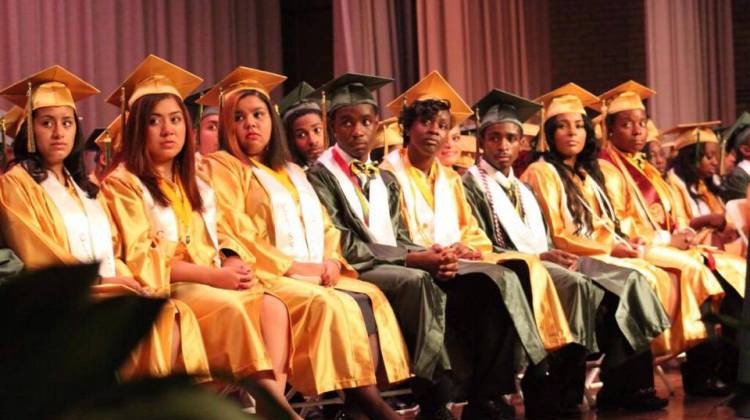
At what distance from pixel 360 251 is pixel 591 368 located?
5.13 feet

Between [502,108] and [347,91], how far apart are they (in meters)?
0.94

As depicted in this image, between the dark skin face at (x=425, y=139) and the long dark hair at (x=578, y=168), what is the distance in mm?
872

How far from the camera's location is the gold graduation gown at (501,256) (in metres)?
4.96

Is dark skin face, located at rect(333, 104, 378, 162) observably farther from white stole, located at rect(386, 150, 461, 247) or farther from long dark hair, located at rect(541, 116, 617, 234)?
long dark hair, located at rect(541, 116, 617, 234)


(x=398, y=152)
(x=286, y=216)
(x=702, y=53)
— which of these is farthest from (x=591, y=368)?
(x=702, y=53)

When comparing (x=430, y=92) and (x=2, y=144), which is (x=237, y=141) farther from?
(x=430, y=92)

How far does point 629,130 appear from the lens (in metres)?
6.56

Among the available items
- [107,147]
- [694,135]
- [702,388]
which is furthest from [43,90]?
[694,135]

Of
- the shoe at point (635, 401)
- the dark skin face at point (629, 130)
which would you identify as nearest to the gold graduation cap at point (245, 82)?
the shoe at point (635, 401)

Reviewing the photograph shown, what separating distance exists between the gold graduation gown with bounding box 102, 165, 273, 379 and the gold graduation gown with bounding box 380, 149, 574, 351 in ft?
4.07

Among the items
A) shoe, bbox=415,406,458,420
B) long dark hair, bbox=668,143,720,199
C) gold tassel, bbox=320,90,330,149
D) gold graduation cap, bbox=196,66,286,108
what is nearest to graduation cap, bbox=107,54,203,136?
gold graduation cap, bbox=196,66,286,108

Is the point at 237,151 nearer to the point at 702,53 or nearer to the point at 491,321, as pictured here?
the point at 491,321

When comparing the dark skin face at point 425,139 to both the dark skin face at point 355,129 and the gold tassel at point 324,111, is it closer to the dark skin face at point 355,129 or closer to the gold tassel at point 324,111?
the dark skin face at point 355,129

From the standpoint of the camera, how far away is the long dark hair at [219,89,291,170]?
4.61 meters
